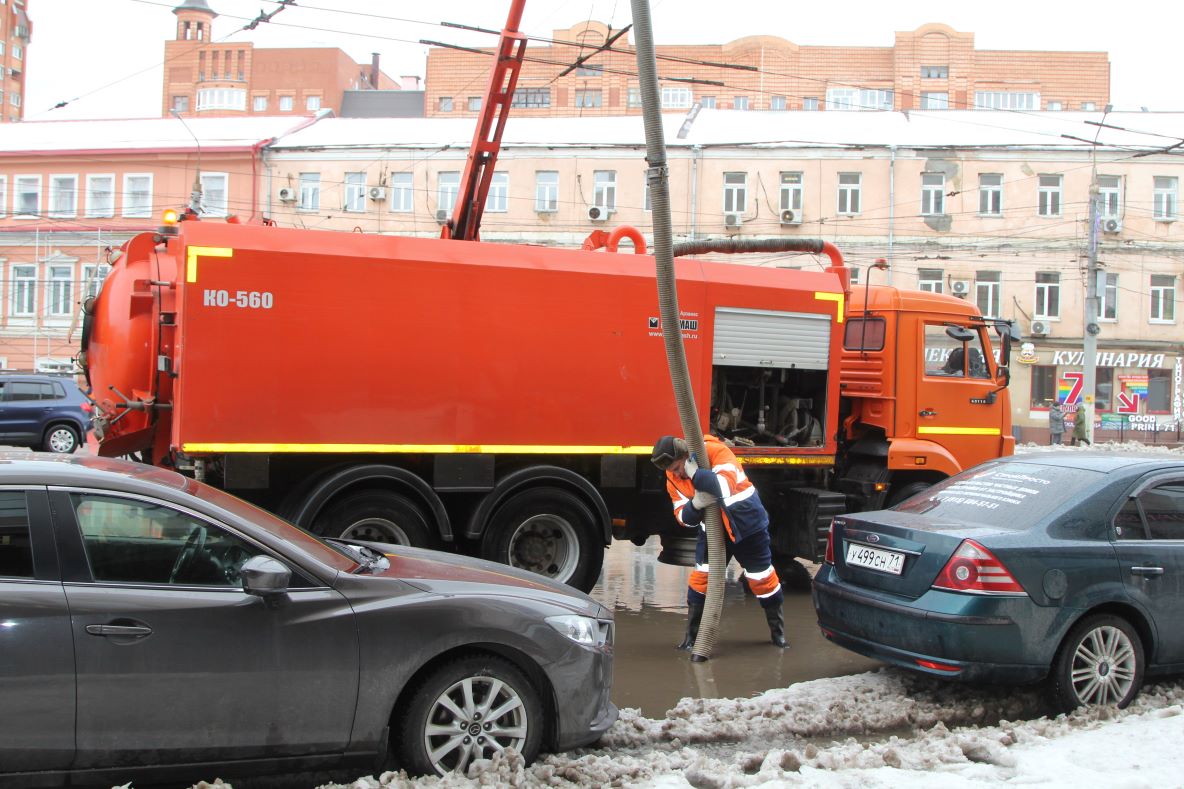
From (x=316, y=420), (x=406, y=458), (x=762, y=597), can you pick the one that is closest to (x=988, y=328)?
(x=762, y=597)

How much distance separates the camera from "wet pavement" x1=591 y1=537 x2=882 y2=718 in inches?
241

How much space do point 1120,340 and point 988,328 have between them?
28267 millimetres

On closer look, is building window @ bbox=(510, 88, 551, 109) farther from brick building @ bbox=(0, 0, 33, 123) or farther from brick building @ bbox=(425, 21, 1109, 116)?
brick building @ bbox=(0, 0, 33, 123)

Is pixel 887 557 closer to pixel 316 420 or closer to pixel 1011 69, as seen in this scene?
pixel 316 420

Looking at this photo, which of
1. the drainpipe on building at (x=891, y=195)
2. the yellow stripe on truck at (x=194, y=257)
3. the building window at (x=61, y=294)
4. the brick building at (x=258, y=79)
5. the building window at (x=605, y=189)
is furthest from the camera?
the brick building at (x=258, y=79)

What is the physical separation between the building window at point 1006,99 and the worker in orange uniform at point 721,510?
63.0m

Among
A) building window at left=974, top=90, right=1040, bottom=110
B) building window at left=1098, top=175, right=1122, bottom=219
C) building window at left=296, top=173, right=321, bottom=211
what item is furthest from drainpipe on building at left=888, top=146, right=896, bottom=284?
building window at left=974, top=90, right=1040, bottom=110

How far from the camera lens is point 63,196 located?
115 feet

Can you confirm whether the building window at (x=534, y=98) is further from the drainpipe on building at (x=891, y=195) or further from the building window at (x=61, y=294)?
the building window at (x=61, y=294)

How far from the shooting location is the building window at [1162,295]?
3456cm

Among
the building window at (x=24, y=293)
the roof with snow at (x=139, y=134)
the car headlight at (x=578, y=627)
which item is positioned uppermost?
the roof with snow at (x=139, y=134)

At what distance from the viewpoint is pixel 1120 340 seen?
34.6 meters

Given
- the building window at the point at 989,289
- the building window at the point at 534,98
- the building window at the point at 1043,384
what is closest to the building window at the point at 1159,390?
the building window at the point at 1043,384

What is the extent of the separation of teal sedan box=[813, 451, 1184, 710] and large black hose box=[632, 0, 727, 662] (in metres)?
0.97
